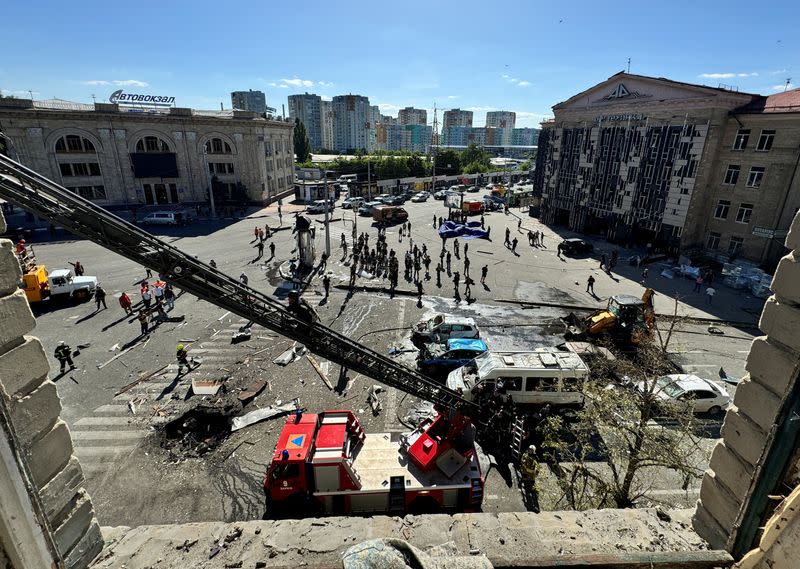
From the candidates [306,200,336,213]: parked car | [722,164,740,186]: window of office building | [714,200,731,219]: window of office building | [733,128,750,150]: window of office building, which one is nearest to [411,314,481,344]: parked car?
[714,200,731,219]: window of office building

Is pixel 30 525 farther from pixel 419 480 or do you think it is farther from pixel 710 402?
pixel 710 402

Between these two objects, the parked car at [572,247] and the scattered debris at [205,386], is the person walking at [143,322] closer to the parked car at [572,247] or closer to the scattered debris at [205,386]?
the scattered debris at [205,386]

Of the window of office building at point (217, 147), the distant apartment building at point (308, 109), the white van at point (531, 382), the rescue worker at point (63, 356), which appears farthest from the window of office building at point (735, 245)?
the distant apartment building at point (308, 109)

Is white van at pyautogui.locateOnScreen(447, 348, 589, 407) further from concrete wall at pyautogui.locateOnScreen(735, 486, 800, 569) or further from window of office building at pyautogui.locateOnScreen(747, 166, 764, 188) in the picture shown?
window of office building at pyautogui.locateOnScreen(747, 166, 764, 188)

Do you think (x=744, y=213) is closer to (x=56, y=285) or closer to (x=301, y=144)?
(x=56, y=285)

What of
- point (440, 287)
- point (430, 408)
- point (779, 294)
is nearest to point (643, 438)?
point (779, 294)

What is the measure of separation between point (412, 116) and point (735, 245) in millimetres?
182479

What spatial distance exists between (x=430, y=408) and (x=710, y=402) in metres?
9.71

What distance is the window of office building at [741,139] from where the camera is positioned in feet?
95.5

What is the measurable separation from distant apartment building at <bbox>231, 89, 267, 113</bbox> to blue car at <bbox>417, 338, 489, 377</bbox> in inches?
6464

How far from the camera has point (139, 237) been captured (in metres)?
6.29

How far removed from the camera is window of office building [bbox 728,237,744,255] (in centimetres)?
3021

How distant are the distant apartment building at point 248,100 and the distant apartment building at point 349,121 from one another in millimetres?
31707

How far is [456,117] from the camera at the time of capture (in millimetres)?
194000
